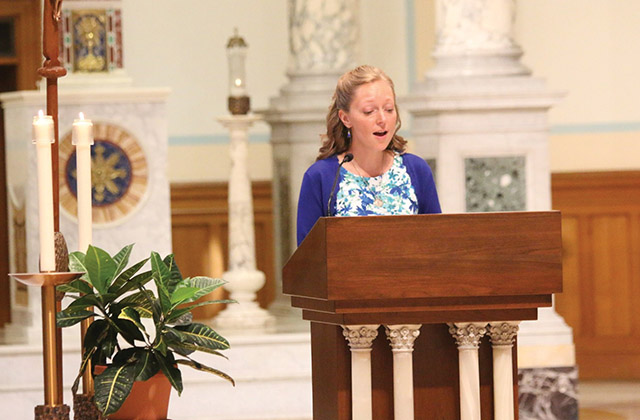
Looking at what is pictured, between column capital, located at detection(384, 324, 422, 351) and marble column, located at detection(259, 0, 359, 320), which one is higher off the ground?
marble column, located at detection(259, 0, 359, 320)

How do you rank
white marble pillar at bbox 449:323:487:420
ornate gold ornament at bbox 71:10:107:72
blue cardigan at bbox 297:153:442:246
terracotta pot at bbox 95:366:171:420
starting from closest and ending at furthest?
white marble pillar at bbox 449:323:487:420, terracotta pot at bbox 95:366:171:420, blue cardigan at bbox 297:153:442:246, ornate gold ornament at bbox 71:10:107:72

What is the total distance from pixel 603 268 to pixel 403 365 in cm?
528

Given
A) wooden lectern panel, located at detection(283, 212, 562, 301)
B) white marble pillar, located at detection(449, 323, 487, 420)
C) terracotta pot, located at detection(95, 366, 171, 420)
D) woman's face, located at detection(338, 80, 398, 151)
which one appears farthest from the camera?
woman's face, located at detection(338, 80, 398, 151)

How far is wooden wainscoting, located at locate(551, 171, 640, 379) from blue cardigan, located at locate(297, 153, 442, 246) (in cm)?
470

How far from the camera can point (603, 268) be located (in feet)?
24.4

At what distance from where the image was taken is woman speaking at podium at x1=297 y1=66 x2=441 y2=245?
2750mm

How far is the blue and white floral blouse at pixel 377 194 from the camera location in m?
2.82

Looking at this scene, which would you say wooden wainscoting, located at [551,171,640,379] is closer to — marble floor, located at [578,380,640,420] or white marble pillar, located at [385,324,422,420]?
marble floor, located at [578,380,640,420]

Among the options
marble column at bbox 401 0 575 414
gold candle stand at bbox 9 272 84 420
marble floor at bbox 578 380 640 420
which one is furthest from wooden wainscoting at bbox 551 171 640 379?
gold candle stand at bbox 9 272 84 420

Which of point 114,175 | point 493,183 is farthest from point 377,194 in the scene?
point 114,175

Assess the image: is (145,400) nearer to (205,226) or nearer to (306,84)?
(306,84)

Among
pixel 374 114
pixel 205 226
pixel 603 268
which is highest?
pixel 374 114

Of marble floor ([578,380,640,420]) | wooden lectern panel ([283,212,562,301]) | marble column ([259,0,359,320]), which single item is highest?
marble column ([259,0,359,320])

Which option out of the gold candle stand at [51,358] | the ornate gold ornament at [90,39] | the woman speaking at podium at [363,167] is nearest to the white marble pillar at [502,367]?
the woman speaking at podium at [363,167]
